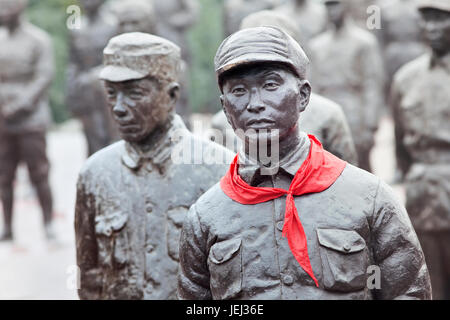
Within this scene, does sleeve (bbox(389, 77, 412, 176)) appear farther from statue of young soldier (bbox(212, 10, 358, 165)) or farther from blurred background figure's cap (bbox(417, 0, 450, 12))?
statue of young soldier (bbox(212, 10, 358, 165))

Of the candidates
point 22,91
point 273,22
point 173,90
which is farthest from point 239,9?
point 173,90

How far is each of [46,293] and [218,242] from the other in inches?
261

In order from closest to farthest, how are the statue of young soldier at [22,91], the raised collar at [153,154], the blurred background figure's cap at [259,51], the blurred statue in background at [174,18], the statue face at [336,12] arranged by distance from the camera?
the blurred background figure's cap at [259,51]
the raised collar at [153,154]
the statue of young soldier at [22,91]
the statue face at [336,12]
the blurred statue in background at [174,18]

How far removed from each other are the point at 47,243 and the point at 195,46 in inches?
442

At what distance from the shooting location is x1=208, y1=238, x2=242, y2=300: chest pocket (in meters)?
4.01

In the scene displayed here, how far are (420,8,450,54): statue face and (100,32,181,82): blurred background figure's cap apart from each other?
106 inches

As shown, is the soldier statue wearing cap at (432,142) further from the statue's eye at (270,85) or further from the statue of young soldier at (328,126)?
the statue's eye at (270,85)

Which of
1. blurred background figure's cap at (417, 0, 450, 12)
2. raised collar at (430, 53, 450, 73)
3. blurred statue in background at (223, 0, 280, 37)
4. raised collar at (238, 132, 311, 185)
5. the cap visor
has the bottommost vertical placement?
raised collar at (238, 132, 311, 185)

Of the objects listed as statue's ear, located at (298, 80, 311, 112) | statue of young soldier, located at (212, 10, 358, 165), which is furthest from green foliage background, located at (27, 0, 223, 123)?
statue's ear, located at (298, 80, 311, 112)

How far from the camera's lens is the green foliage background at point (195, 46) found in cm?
2189

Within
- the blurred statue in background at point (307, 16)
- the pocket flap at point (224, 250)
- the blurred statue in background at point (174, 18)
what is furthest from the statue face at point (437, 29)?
the blurred statue in background at point (174, 18)

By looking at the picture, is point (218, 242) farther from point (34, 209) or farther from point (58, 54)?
point (58, 54)

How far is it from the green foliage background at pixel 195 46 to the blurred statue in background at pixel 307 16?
7411mm

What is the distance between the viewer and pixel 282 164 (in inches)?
158
